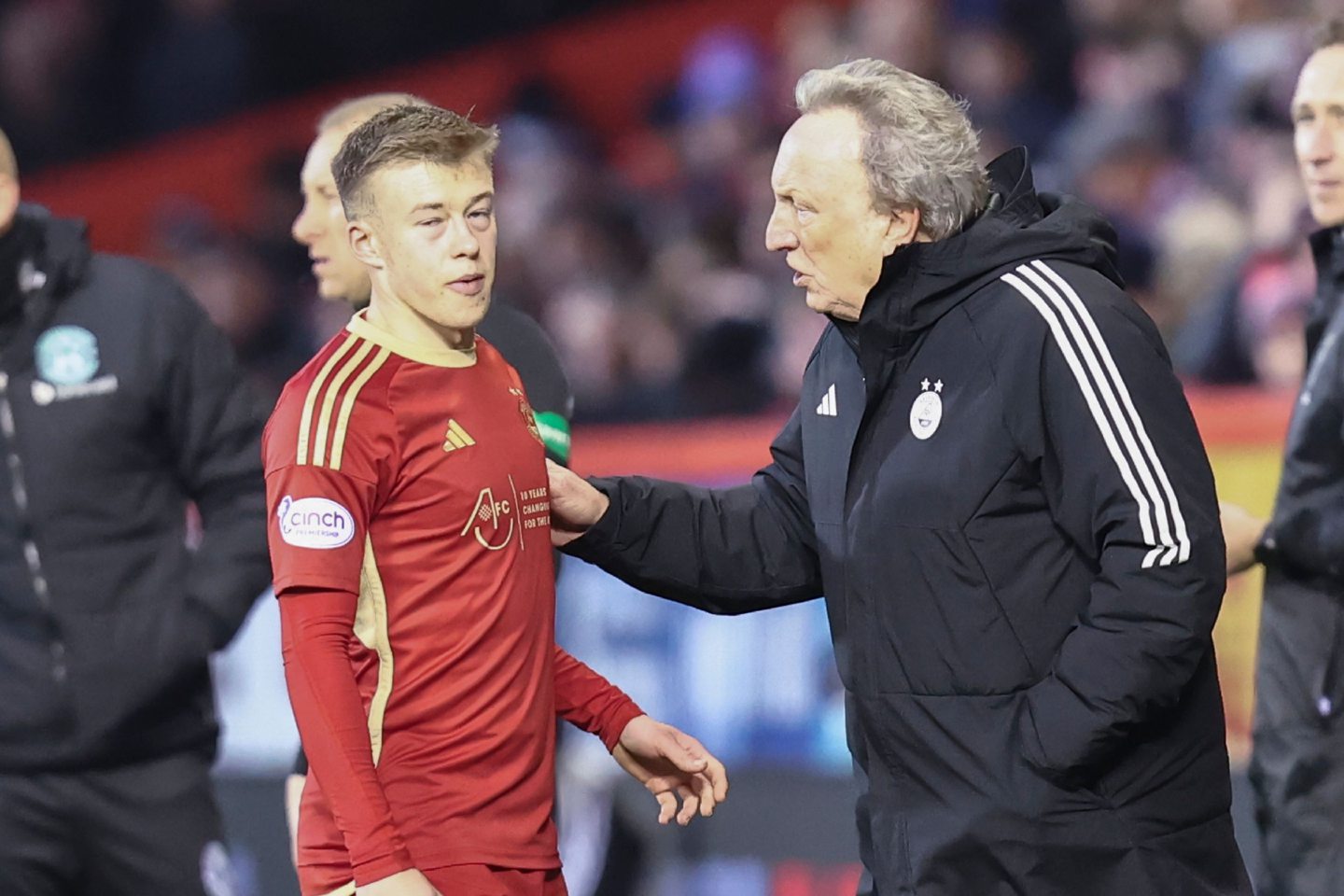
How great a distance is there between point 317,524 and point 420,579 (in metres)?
0.20

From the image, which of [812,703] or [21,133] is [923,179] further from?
[21,133]

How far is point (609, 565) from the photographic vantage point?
3842 mm

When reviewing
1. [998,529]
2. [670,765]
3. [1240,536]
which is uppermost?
[998,529]

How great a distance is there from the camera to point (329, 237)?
13.9 feet

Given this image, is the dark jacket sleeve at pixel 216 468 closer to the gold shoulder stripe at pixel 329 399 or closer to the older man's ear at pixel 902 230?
the gold shoulder stripe at pixel 329 399

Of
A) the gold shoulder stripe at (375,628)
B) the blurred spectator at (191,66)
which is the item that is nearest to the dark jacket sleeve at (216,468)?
the gold shoulder stripe at (375,628)

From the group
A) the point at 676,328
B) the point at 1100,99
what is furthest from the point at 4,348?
the point at 1100,99

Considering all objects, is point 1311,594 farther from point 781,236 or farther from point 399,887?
point 399,887

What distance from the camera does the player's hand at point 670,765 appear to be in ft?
11.8

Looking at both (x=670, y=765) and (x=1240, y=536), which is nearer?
(x=670, y=765)

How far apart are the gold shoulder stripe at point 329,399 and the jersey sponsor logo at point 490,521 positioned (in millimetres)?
259

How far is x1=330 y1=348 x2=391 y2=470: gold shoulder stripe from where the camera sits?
310 centimetres

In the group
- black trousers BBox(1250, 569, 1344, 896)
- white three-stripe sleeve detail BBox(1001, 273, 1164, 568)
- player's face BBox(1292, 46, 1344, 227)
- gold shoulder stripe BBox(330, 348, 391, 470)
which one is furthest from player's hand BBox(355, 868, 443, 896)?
player's face BBox(1292, 46, 1344, 227)

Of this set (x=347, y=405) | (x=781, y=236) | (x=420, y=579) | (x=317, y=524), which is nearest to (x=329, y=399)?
(x=347, y=405)
